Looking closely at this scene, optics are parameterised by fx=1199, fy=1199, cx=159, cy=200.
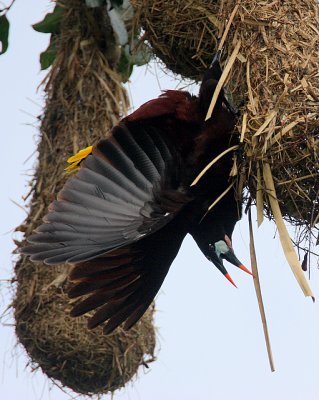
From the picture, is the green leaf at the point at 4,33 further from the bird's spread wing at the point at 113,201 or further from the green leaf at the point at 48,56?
the bird's spread wing at the point at 113,201

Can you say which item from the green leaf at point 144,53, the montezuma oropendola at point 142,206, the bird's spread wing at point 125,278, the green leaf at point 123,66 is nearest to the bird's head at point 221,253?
the montezuma oropendola at point 142,206

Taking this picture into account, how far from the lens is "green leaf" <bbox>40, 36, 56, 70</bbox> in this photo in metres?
3.70

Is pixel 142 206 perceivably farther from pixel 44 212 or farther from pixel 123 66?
pixel 123 66

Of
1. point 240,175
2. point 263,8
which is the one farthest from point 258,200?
point 263,8

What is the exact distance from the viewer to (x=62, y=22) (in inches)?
143

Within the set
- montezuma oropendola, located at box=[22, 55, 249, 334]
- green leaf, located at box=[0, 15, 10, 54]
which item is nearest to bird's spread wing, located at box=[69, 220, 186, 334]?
montezuma oropendola, located at box=[22, 55, 249, 334]

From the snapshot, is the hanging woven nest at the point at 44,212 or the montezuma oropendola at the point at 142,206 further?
the hanging woven nest at the point at 44,212

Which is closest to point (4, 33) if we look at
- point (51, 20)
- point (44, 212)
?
point (51, 20)

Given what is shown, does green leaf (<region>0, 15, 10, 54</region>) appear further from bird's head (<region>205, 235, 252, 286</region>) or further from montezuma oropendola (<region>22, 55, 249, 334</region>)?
bird's head (<region>205, 235, 252, 286</region>)

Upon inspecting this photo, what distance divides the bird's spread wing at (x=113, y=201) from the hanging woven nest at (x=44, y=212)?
0.93m

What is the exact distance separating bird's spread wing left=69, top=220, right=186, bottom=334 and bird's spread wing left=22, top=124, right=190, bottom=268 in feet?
0.81

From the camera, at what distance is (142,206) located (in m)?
2.56

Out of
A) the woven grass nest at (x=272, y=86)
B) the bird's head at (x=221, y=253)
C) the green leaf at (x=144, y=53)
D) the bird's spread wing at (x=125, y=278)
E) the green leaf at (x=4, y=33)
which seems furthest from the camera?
the green leaf at (x=4, y=33)

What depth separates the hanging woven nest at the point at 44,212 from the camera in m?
3.49
